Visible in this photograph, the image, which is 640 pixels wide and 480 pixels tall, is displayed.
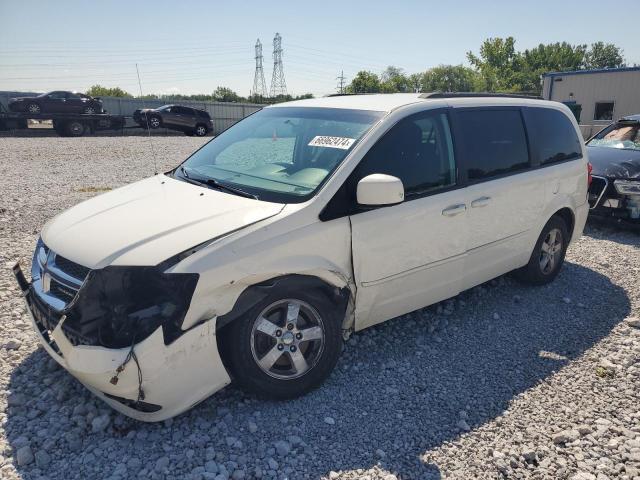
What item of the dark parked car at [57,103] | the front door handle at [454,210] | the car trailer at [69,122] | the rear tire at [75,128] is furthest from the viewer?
the rear tire at [75,128]

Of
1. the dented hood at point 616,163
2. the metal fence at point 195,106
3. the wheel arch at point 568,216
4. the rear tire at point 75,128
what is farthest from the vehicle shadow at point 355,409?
the metal fence at point 195,106

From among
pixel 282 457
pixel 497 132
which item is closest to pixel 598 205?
pixel 497 132

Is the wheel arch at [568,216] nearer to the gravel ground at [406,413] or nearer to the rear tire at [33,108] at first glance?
the gravel ground at [406,413]

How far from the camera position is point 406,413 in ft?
9.99

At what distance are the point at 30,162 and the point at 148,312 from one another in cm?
1355

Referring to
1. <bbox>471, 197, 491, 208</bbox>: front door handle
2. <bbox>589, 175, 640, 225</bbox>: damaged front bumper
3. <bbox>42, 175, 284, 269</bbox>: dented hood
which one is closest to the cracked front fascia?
<bbox>42, 175, 284, 269</bbox>: dented hood

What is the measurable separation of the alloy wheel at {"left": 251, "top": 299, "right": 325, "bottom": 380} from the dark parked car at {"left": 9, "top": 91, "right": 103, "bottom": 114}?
24.9m

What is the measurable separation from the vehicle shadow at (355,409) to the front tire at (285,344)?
170mm

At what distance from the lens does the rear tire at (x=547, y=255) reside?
4.86 metres

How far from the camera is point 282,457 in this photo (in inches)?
104

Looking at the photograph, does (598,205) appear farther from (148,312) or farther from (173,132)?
(173,132)

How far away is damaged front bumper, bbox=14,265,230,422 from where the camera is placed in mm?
2463

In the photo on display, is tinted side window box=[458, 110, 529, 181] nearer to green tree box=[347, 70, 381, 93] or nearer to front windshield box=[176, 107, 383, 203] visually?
front windshield box=[176, 107, 383, 203]

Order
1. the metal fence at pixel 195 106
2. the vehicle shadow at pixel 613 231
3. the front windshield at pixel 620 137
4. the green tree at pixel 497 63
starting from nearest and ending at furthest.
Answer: the vehicle shadow at pixel 613 231
the front windshield at pixel 620 137
the metal fence at pixel 195 106
the green tree at pixel 497 63
